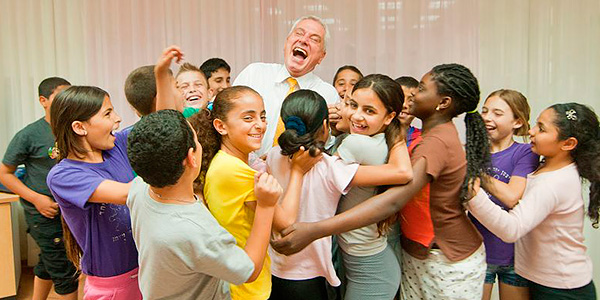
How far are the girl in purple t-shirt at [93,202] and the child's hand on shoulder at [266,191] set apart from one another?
548 mm

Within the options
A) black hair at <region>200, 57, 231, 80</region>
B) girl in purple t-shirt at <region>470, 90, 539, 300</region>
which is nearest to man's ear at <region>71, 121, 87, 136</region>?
black hair at <region>200, 57, 231, 80</region>

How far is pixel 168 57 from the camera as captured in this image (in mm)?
1489

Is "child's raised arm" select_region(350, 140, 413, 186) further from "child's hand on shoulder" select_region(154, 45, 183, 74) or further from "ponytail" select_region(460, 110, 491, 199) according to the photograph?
"child's hand on shoulder" select_region(154, 45, 183, 74)

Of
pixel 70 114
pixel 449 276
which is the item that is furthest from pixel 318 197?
pixel 70 114

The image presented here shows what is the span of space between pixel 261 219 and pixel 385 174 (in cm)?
48

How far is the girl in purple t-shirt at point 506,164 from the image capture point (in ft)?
6.84

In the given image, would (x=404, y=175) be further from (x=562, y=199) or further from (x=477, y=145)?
(x=562, y=199)

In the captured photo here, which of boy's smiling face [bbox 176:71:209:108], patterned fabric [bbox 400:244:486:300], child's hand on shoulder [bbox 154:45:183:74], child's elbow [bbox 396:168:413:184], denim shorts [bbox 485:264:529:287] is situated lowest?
denim shorts [bbox 485:264:529:287]

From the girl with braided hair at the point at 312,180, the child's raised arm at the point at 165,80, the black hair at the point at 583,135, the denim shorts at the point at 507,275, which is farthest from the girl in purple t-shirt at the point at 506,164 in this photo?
the child's raised arm at the point at 165,80

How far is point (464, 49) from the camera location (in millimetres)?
3268

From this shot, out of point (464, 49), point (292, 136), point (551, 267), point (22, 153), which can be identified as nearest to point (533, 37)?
point (464, 49)

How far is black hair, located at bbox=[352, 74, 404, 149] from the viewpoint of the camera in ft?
5.58

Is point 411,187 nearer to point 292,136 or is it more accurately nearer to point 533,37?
point 292,136

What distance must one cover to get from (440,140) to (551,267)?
0.79m
